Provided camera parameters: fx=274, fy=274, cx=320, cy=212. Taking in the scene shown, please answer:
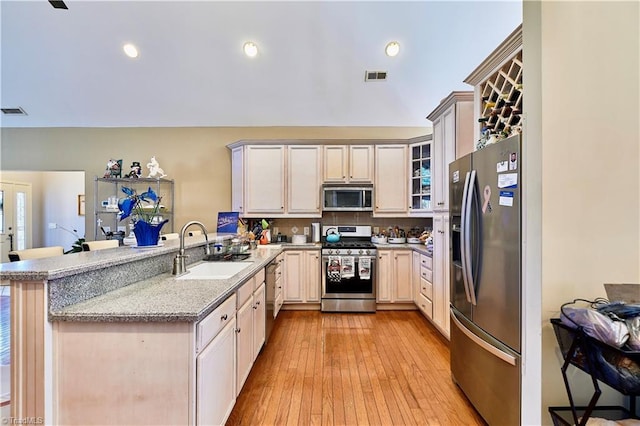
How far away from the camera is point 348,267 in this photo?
3.88 metres

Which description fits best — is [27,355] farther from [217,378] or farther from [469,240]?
[469,240]

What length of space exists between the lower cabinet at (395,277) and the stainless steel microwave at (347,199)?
A: 2.53ft

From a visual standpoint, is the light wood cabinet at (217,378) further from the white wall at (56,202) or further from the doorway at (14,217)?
the white wall at (56,202)

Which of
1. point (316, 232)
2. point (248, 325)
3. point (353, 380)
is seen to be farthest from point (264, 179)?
point (353, 380)

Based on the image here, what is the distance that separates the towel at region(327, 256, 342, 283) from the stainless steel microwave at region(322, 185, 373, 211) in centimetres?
78

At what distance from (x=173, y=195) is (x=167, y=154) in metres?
0.72

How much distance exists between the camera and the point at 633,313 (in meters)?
1.19

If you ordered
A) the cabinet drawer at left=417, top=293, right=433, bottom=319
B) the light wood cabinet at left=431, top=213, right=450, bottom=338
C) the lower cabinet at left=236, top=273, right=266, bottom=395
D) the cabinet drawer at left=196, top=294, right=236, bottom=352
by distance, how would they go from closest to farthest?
the cabinet drawer at left=196, top=294, right=236, bottom=352 → the lower cabinet at left=236, top=273, right=266, bottom=395 → the light wood cabinet at left=431, top=213, right=450, bottom=338 → the cabinet drawer at left=417, top=293, right=433, bottom=319

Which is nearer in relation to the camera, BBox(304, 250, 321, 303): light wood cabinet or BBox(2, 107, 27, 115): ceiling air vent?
BBox(304, 250, 321, 303): light wood cabinet

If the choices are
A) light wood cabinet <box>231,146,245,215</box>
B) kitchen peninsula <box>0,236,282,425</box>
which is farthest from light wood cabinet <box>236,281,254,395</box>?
light wood cabinet <box>231,146,245,215</box>

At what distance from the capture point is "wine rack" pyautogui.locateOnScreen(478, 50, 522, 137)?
71.1 inches

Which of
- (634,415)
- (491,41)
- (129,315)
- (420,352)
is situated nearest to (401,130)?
(491,41)

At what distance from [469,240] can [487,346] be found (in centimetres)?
65

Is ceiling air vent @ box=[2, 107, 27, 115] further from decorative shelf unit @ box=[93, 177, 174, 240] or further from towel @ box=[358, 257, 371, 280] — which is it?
towel @ box=[358, 257, 371, 280]
